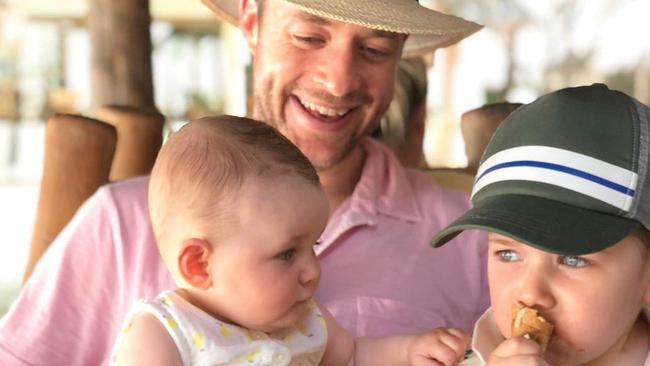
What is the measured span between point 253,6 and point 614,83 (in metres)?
9.11

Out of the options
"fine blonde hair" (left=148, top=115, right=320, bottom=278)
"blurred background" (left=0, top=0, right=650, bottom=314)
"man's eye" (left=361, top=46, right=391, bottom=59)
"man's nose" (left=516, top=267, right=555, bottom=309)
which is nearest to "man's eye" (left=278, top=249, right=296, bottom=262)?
"fine blonde hair" (left=148, top=115, right=320, bottom=278)

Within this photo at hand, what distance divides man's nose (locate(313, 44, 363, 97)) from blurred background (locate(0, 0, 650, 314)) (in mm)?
7610

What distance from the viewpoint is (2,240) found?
8.50m

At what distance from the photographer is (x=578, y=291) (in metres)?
1.45

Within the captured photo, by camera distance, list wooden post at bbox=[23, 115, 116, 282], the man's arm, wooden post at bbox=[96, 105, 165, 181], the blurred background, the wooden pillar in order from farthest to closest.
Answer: the blurred background
the wooden pillar
wooden post at bbox=[96, 105, 165, 181]
wooden post at bbox=[23, 115, 116, 282]
the man's arm

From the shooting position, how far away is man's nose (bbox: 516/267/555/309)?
145 cm

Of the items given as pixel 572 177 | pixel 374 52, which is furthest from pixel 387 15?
pixel 572 177

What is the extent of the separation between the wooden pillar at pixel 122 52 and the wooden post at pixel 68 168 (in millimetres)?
695

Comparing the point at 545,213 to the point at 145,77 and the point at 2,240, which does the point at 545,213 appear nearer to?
the point at 145,77

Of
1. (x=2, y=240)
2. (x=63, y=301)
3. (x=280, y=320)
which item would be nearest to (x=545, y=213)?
(x=280, y=320)

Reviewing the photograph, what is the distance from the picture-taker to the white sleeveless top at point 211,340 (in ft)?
4.93

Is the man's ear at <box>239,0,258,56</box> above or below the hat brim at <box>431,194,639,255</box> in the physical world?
above

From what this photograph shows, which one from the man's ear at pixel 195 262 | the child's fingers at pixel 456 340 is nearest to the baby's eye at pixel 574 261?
the child's fingers at pixel 456 340

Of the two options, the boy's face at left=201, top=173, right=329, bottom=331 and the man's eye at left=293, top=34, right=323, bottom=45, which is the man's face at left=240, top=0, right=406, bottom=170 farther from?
the boy's face at left=201, top=173, right=329, bottom=331
